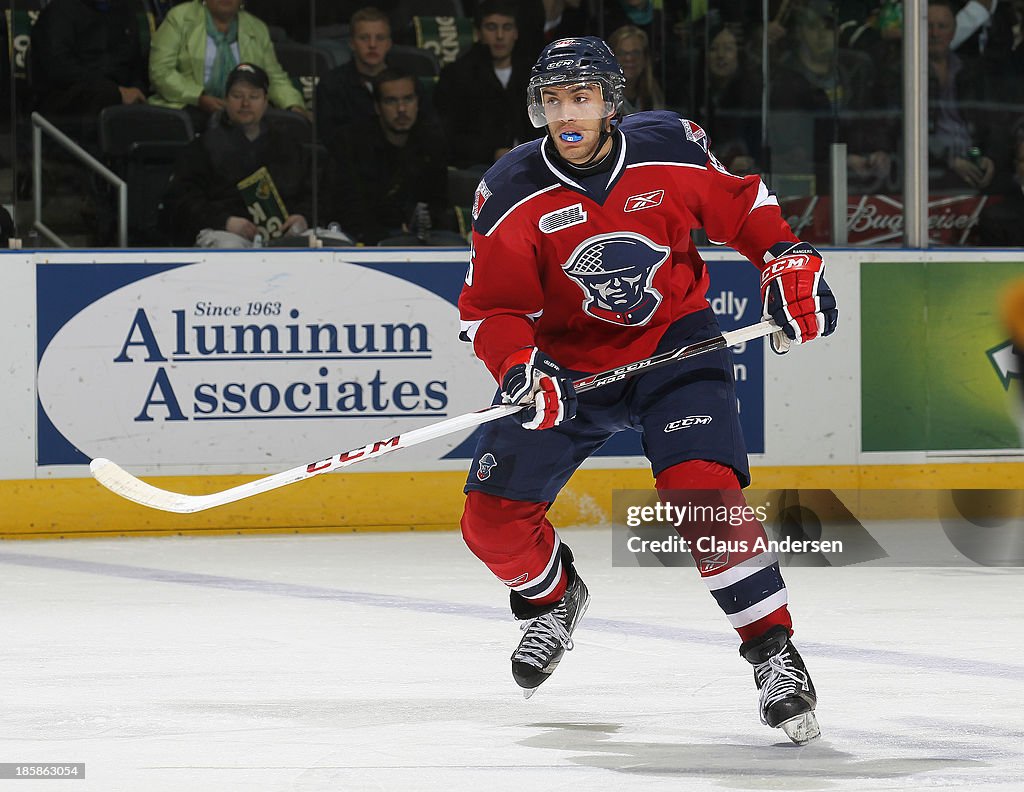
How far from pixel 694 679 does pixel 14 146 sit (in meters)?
3.41

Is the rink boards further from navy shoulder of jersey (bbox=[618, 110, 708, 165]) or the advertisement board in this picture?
navy shoulder of jersey (bbox=[618, 110, 708, 165])

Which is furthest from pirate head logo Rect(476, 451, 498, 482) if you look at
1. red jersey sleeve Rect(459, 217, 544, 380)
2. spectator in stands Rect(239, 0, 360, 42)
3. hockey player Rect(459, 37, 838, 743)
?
spectator in stands Rect(239, 0, 360, 42)

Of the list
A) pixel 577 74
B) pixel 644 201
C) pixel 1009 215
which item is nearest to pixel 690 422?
pixel 644 201

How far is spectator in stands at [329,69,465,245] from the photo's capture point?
20.2 feet

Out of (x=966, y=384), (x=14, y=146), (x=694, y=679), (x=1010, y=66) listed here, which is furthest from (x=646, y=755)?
(x=1010, y=66)

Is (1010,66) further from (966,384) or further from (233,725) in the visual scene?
(233,725)

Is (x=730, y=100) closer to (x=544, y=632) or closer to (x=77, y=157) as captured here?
(x=77, y=157)

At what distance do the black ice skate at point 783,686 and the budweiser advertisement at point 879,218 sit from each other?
341 centimetres

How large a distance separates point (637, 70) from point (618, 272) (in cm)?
353

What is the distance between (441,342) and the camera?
5.83 meters

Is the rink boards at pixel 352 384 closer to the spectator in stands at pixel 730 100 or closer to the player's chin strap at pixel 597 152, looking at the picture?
the spectator in stands at pixel 730 100

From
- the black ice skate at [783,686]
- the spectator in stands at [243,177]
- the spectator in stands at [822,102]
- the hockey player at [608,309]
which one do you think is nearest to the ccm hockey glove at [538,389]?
the hockey player at [608,309]

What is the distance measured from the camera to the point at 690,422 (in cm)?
313

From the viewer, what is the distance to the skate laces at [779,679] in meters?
2.95
